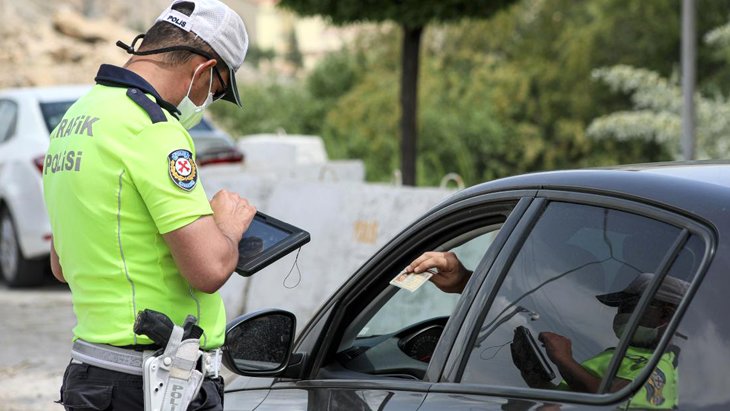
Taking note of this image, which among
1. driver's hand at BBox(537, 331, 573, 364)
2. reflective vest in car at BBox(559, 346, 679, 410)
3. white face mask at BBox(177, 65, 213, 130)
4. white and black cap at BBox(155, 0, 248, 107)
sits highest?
white and black cap at BBox(155, 0, 248, 107)

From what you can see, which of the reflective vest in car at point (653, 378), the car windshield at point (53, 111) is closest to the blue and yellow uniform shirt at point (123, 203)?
the reflective vest in car at point (653, 378)

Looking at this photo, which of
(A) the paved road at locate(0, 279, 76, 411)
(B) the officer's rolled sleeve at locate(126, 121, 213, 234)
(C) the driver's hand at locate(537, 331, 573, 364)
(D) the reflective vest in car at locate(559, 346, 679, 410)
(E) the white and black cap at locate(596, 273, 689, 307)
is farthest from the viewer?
(A) the paved road at locate(0, 279, 76, 411)

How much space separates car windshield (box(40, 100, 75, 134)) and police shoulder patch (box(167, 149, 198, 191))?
29.7 ft

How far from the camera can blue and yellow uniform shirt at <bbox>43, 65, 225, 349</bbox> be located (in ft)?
9.65

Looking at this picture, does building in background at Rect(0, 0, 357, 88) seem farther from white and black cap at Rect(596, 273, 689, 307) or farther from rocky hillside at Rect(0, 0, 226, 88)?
white and black cap at Rect(596, 273, 689, 307)

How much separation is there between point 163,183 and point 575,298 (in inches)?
37.3

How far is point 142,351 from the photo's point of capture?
9.98 ft

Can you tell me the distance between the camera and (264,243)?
3131mm

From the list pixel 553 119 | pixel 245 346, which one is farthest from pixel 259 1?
pixel 245 346

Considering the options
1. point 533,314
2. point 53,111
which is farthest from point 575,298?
point 53,111

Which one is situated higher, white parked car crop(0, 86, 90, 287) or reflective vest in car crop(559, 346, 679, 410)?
reflective vest in car crop(559, 346, 679, 410)

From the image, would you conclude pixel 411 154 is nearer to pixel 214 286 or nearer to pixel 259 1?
pixel 214 286

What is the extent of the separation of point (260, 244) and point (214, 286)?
0.20 m

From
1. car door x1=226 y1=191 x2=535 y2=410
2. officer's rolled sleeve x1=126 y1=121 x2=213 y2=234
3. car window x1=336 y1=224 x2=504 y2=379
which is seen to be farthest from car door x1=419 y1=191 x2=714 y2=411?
officer's rolled sleeve x1=126 y1=121 x2=213 y2=234
